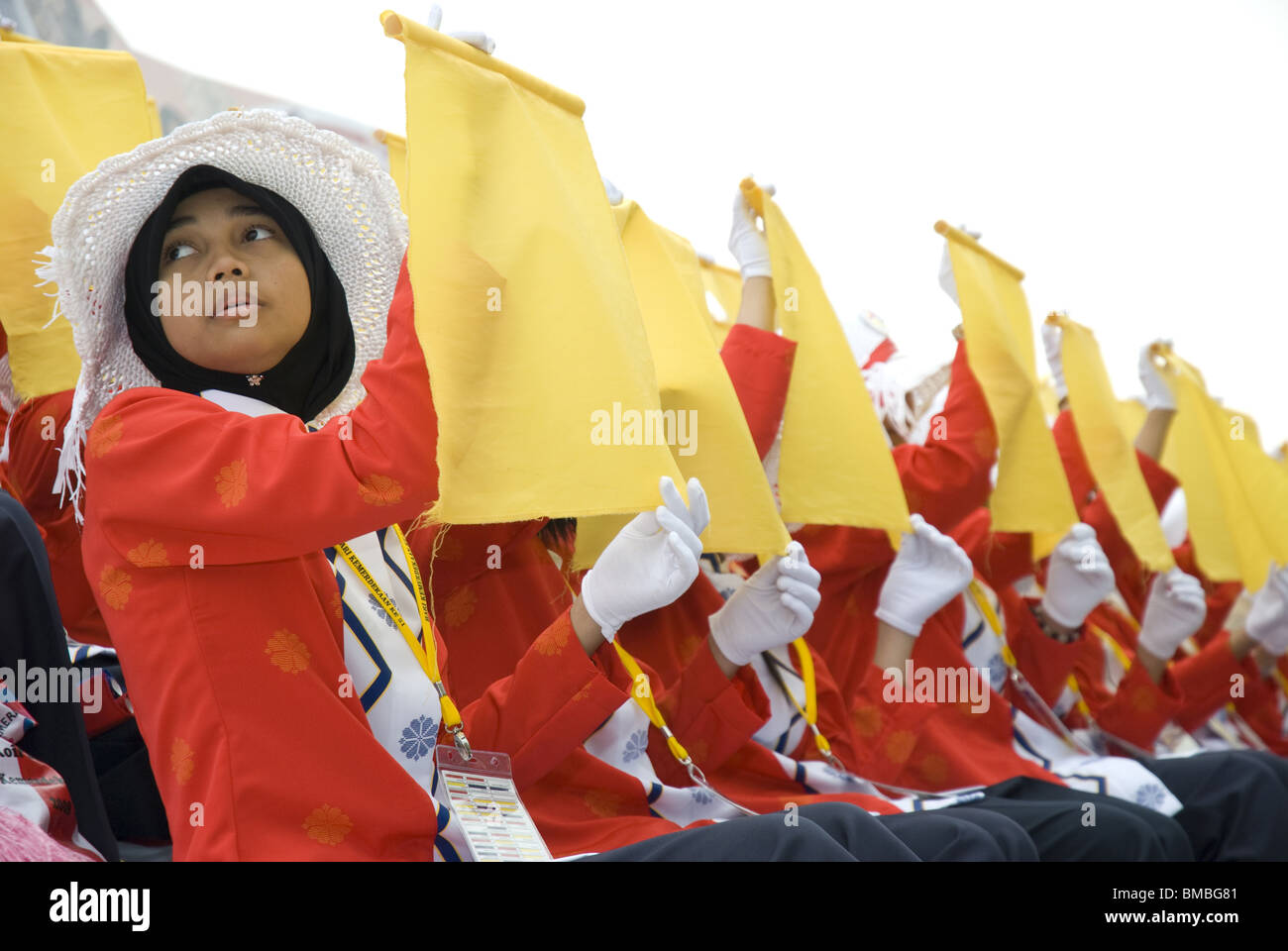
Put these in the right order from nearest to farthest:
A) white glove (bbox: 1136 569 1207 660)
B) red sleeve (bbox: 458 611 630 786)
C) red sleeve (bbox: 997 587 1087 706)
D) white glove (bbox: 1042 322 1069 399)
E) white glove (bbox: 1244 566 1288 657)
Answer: red sleeve (bbox: 458 611 630 786)
red sleeve (bbox: 997 587 1087 706)
white glove (bbox: 1136 569 1207 660)
white glove (bbox: 1244 566 1288 657)
white glove (bbox: 1042 322 1069 399)

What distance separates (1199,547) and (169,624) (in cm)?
290

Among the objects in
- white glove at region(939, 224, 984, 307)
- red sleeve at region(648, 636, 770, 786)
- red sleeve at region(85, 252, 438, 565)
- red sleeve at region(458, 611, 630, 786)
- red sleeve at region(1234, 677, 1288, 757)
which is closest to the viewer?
red sleeve at region(85, 252, 438, 565)

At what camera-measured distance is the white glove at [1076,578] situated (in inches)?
108

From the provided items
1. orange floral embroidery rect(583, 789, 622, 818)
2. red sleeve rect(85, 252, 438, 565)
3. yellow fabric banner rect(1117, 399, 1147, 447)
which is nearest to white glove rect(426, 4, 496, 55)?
red sleeve rect(85, 252, 438, 565)

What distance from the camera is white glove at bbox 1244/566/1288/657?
3.25 meters

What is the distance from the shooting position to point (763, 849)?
3.94ft

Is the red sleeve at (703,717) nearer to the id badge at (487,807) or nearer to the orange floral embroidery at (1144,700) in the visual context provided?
the id badge at (487,807)

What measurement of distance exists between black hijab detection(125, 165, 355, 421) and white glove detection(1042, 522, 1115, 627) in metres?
1.81

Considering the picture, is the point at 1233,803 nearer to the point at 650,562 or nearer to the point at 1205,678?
the point at 1205,678

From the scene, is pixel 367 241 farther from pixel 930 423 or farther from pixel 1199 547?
pixel 1199 547

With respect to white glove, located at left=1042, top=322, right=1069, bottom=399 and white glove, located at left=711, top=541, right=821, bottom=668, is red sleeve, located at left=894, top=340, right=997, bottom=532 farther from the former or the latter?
white glove, located at left=1042, top=322, right=1069, bottom=399

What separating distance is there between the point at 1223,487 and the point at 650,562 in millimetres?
2479

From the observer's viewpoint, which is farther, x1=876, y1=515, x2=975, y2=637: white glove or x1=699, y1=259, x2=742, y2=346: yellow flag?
x1=699, y1=259, x2=742, y2=346: yellow flag

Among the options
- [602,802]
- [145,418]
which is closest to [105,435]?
[145,418]
